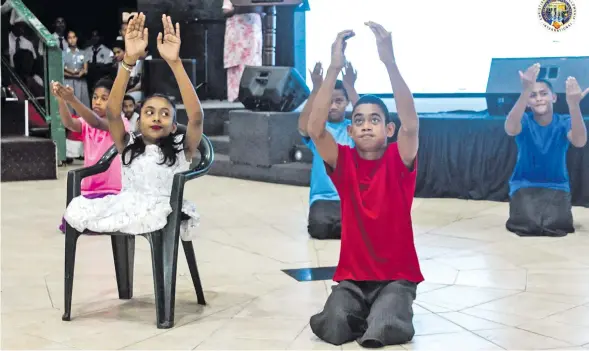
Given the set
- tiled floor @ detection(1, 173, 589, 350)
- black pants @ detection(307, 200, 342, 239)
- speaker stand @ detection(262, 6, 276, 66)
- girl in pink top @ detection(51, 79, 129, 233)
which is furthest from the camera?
speaker stand @ detection(262, 6, 276, 66)

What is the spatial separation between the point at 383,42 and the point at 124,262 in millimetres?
1579

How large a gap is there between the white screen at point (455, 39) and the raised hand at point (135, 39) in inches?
179

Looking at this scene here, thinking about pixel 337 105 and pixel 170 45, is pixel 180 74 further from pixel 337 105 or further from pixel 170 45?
pixel 337 105

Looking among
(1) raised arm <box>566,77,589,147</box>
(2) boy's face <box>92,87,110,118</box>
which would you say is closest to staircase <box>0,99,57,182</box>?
(2) boy's face <box>92,87,110,118</box>

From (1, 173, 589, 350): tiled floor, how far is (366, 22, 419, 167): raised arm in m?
0.71

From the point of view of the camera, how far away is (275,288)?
4.12 meters

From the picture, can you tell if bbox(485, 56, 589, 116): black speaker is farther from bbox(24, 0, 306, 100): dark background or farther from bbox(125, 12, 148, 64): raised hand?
bbox(125, 12, 148, 64): raised hand

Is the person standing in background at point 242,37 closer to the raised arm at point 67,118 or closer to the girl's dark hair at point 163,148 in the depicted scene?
the raised arm at point 67,118

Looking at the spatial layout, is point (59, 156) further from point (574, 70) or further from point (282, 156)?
point (574, 70)

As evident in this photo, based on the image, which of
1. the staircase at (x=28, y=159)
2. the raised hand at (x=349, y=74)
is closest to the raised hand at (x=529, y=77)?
the raised hand at (x=349, y=74)

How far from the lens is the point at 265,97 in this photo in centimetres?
795

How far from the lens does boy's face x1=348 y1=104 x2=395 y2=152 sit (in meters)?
3.35

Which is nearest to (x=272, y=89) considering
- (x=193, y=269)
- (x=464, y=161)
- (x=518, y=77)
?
(x=464, y=161)

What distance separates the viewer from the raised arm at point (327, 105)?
3.12 m
